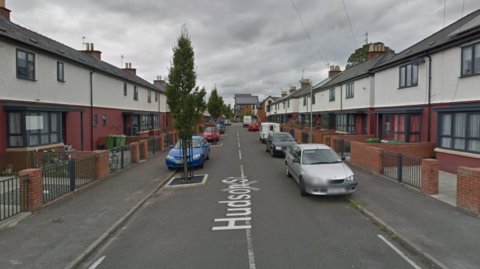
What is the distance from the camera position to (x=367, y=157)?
12.2 meters

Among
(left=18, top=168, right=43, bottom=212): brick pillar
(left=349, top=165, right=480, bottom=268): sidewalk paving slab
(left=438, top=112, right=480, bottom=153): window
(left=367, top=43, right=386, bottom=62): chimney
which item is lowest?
(left=349, top=165, right=480, bottom=268): sidewalk paving slab

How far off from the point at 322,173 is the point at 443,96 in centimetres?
881

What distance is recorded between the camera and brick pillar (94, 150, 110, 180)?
10.8m

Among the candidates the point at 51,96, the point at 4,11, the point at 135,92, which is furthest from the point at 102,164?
the point at 135,92

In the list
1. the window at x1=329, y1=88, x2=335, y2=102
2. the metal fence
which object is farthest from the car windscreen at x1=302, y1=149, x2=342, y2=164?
the window at x1=329, y1=88, x2=335, y2=102

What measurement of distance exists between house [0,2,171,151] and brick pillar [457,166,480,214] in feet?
52.5

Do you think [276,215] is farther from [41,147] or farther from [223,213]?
[41,147]

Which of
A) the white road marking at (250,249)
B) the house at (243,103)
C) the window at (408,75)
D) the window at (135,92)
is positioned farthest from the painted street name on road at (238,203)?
the house at (243,103)

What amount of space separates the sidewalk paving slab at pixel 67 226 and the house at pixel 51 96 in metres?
5.61

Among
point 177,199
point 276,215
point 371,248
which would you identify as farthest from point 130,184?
point 371,248

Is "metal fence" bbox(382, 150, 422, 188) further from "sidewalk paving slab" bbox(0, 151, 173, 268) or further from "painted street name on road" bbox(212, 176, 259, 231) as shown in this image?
"sidewalk paving slab" bbox(0, 151, 173, 268)

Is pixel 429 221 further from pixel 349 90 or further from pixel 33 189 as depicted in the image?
pixel 349 90

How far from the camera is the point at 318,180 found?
25.6 ft

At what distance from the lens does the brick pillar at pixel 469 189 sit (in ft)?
21.4
